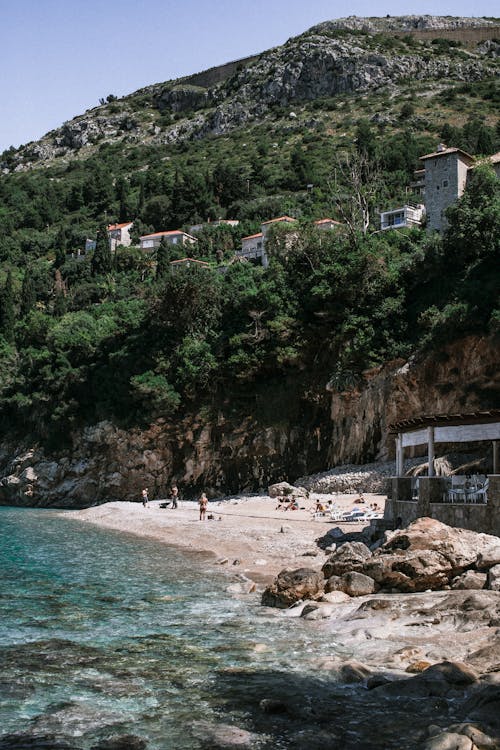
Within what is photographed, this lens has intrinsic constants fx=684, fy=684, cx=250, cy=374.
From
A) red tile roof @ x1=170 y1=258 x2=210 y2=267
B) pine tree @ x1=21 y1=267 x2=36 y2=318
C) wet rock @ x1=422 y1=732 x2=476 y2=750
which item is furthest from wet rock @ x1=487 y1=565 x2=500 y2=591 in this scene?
pine tree @ x1=21 y1=267 x2=36 y2=318

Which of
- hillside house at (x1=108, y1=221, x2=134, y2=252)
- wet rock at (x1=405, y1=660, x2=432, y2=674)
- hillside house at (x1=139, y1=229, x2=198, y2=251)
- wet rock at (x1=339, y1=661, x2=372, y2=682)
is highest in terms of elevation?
hillside house at (x1=108, y1=221, x2=134, y2=252)

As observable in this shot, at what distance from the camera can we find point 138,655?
10461mm

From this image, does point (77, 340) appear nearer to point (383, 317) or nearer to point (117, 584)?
point (383, 317)

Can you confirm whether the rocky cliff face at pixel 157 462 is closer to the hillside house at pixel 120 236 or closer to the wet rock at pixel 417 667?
the wet rock at pixel 417 667

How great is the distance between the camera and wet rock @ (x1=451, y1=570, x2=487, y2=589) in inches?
498

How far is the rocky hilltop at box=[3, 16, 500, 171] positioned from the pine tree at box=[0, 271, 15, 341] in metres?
76.1

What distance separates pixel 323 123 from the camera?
4402 inches

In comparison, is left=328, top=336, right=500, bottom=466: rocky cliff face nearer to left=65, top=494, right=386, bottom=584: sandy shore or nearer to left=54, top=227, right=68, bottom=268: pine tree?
left=65, top=494, right=386, bottom=584: sandy shore

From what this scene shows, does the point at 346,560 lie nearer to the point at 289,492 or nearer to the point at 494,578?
the point at 494,578

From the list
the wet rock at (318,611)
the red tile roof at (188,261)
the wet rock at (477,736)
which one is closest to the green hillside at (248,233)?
the red tile roof at (188,261)

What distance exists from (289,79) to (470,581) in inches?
5342

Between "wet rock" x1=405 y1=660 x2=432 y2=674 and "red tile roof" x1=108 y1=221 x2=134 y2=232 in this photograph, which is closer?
"wet rock" x1=405 y1=660 x2=432 y2=674

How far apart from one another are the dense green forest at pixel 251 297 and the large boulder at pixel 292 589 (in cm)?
2211

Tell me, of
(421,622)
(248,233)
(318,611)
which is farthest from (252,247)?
(421,622)
